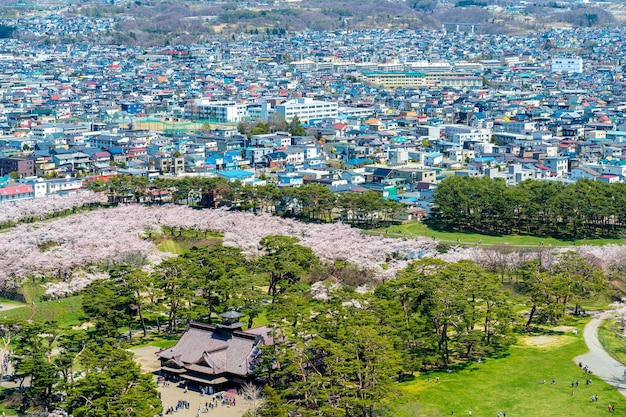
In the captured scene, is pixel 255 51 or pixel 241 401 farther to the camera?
pixel 255 51

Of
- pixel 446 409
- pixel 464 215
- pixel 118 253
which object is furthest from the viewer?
pixel 464 215

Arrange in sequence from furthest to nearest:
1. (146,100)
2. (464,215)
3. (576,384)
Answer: (146,100) < (464,215) < (576,384)

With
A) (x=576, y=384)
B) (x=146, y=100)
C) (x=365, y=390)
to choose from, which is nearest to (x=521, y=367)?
(x=576, y=384)

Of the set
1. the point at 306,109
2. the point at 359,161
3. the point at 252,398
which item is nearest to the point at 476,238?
the point at 359,161

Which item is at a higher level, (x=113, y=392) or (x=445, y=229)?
(x=113, y=392)

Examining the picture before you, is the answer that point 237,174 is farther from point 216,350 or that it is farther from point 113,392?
point 113,392

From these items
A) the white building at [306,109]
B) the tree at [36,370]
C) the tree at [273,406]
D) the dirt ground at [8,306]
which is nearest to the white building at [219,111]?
the white building at [306,109]

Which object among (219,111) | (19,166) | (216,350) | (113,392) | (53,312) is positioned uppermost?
(219,111)

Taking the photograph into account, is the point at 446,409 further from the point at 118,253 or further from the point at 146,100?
the point at 146,100
